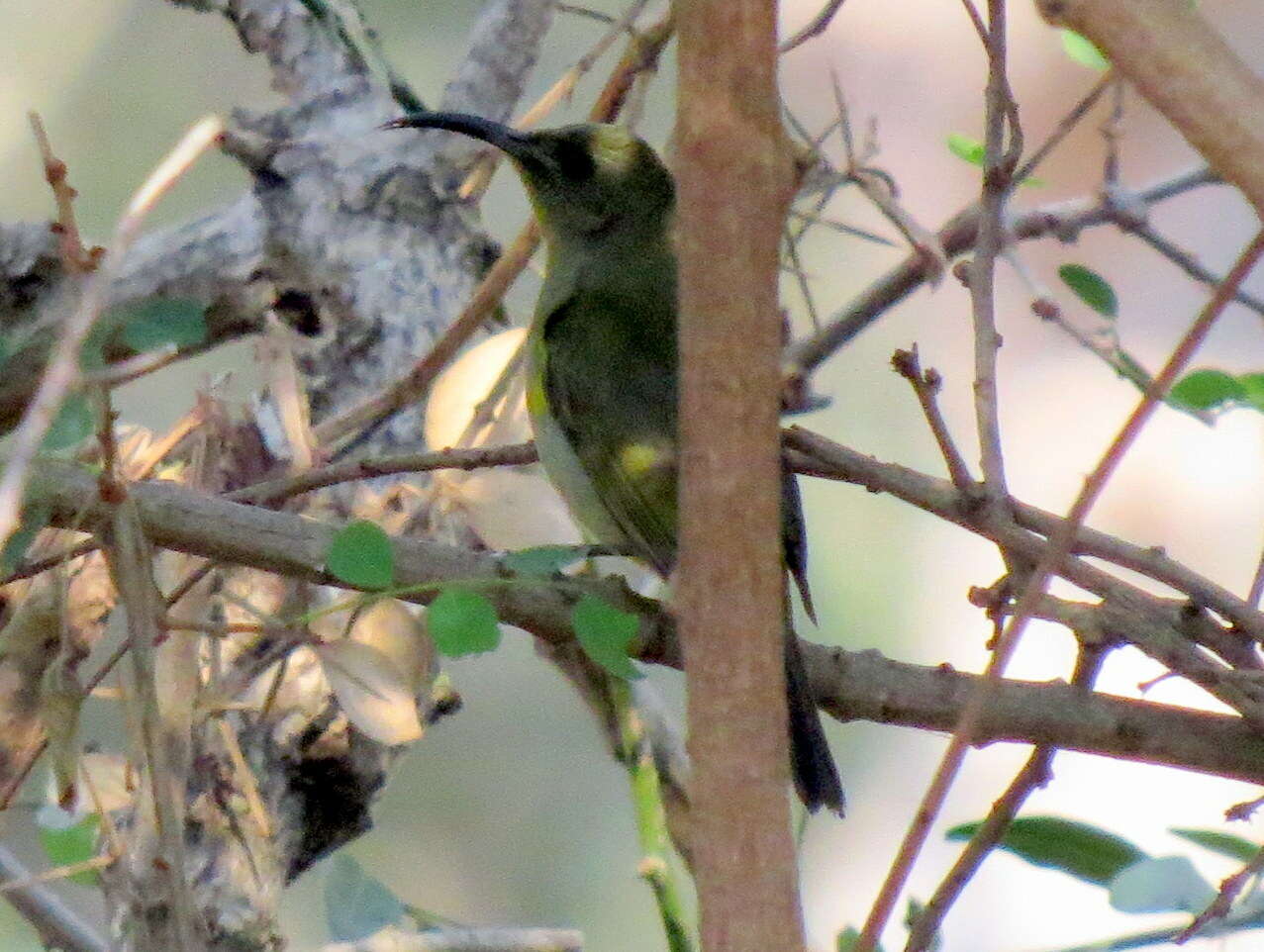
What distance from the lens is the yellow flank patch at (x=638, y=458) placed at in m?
2.24

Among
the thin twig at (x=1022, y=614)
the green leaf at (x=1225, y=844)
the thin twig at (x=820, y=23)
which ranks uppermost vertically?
the thin twig at (x=820, y=23)

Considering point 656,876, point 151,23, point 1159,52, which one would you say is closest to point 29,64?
point 151,23

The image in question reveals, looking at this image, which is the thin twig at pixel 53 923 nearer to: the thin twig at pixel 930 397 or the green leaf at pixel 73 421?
the green leaf at pixel 73 421

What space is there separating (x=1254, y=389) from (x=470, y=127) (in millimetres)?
1222

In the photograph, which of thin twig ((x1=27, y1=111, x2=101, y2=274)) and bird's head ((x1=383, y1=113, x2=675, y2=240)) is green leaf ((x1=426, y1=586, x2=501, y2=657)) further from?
bird's head ((x1=383, y1=113, x2=675, y2=240))

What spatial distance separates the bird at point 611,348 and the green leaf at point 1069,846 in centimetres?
29

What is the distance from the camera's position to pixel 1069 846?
1.55 metres

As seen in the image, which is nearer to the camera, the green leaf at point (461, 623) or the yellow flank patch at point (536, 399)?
the green leaf at point (461, 623)

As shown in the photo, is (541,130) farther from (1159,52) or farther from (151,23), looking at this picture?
(151,23)

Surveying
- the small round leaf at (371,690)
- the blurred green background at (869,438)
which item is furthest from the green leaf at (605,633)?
the blurred green background at (869,438)

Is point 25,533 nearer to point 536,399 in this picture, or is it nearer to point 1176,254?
point 536,399

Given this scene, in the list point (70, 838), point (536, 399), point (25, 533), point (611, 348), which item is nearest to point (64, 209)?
point (25, 533)

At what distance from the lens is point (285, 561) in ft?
4.60

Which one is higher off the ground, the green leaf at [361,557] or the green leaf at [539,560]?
the green leaf at [539,560]
